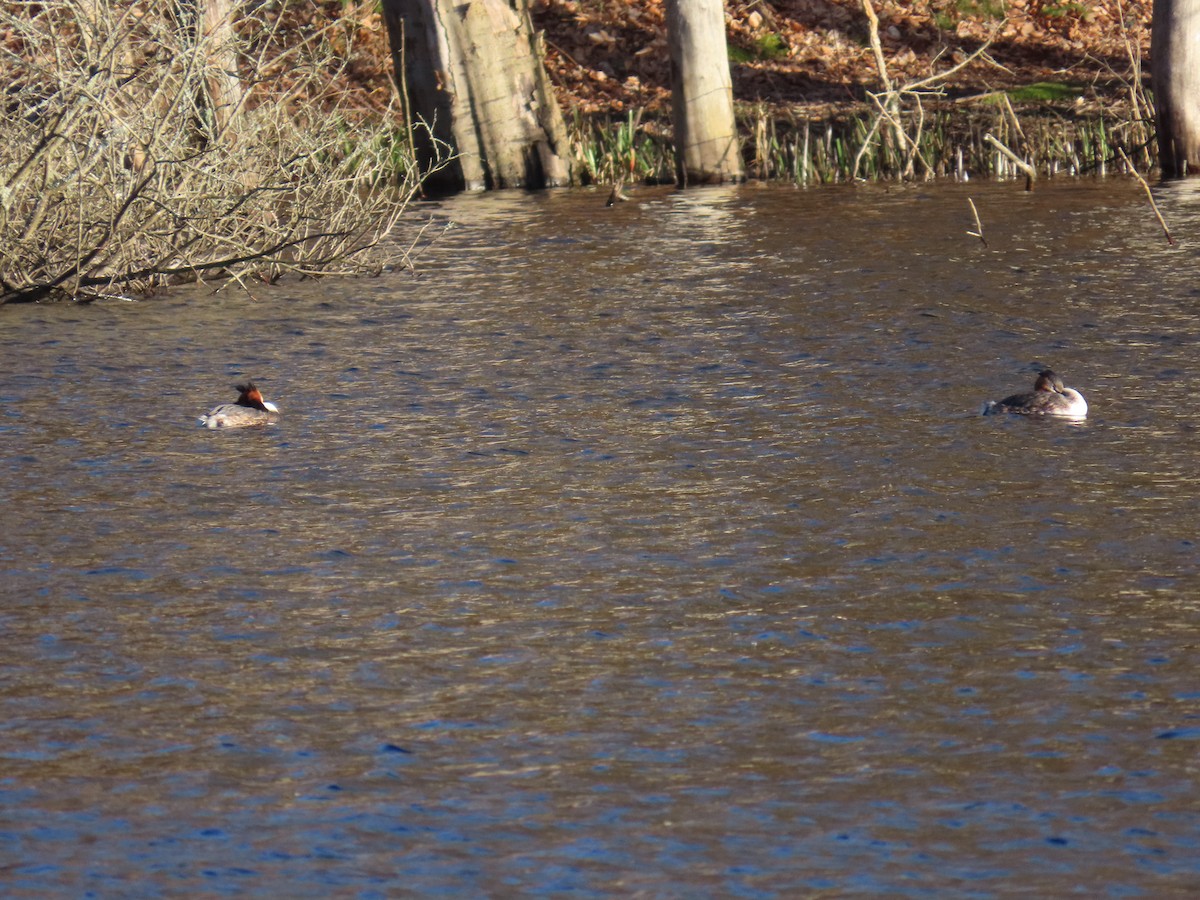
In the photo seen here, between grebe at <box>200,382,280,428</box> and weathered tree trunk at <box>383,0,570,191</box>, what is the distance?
15.2 metres

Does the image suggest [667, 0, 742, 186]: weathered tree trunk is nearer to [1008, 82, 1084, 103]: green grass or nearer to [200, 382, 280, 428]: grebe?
[1008, 82, 1084, 103]: green grass

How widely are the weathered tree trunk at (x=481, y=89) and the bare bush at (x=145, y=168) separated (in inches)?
339

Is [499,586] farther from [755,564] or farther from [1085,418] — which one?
[1085,418]

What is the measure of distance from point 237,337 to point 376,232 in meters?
3.64

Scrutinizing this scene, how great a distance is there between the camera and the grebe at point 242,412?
10633 millimetres

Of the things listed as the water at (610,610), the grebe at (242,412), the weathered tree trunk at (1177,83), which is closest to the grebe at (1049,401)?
the water at (610,610)

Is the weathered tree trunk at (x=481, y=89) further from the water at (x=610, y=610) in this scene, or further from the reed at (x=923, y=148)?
the water at (x=610, y=610)

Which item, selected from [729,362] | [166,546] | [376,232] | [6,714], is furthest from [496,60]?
[6,714]

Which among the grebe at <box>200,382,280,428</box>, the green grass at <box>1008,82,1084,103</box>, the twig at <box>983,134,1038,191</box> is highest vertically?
the green grass at <box>1008,82,1084,103</box>

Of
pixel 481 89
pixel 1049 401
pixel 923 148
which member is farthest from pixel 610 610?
pixel 481 89

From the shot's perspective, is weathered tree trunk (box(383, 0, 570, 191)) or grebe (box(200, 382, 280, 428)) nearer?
grebe (box(200, 382, 280, 428))

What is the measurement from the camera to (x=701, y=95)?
80.6ft

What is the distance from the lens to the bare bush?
14523mm

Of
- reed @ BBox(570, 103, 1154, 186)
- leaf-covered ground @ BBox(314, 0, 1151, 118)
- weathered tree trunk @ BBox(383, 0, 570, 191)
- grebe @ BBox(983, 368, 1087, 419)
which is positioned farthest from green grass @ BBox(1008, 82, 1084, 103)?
grebe @ BBox(983, 368, 1087, 419)
